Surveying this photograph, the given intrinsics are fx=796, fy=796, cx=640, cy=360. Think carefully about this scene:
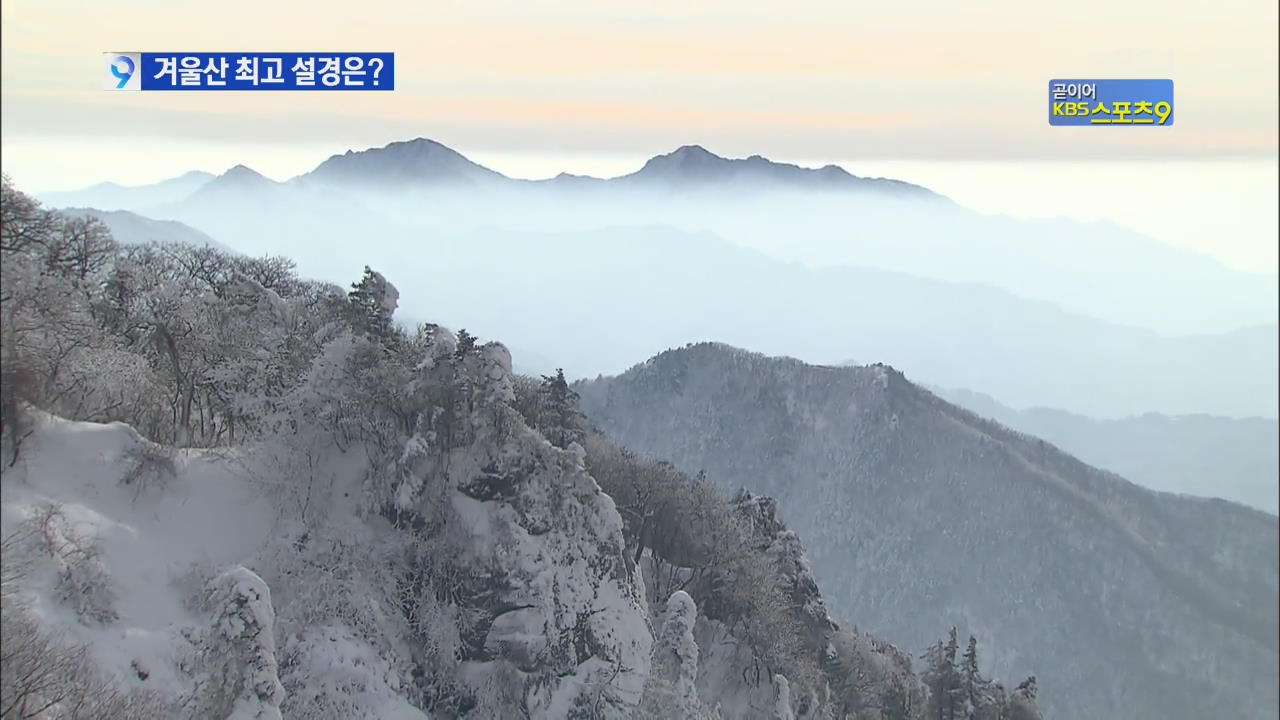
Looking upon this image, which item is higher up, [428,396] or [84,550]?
[428,396]

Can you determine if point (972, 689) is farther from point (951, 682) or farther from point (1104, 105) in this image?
point (1104, 105)

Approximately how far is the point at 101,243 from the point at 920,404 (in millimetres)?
174303

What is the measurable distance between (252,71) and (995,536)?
168468 mm

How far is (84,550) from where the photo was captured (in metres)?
22.0

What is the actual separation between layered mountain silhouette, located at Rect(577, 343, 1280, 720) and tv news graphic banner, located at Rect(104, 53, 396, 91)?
142 metres

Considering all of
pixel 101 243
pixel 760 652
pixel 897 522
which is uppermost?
pixel 101 243

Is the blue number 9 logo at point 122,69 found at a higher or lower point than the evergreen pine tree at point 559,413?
higher

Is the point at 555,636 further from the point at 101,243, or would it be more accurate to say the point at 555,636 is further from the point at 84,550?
the point at 101,243

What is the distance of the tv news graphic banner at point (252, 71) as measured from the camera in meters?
29.8

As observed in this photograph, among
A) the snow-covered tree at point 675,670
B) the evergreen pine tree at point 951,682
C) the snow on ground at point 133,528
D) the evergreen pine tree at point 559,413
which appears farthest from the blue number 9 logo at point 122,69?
the evergreen pine tree at point 951,682

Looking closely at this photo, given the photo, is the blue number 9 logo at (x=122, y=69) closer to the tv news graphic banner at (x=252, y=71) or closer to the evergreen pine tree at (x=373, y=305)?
the tv news graphic banner at (x=252, y=71)

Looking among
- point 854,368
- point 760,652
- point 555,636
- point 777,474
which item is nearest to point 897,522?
point 777,474

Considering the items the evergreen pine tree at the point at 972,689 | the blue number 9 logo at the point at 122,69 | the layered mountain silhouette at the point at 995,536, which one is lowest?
the layered mountain silhouette at the point at 995,536

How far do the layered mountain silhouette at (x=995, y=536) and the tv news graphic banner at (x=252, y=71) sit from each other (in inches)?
5610
